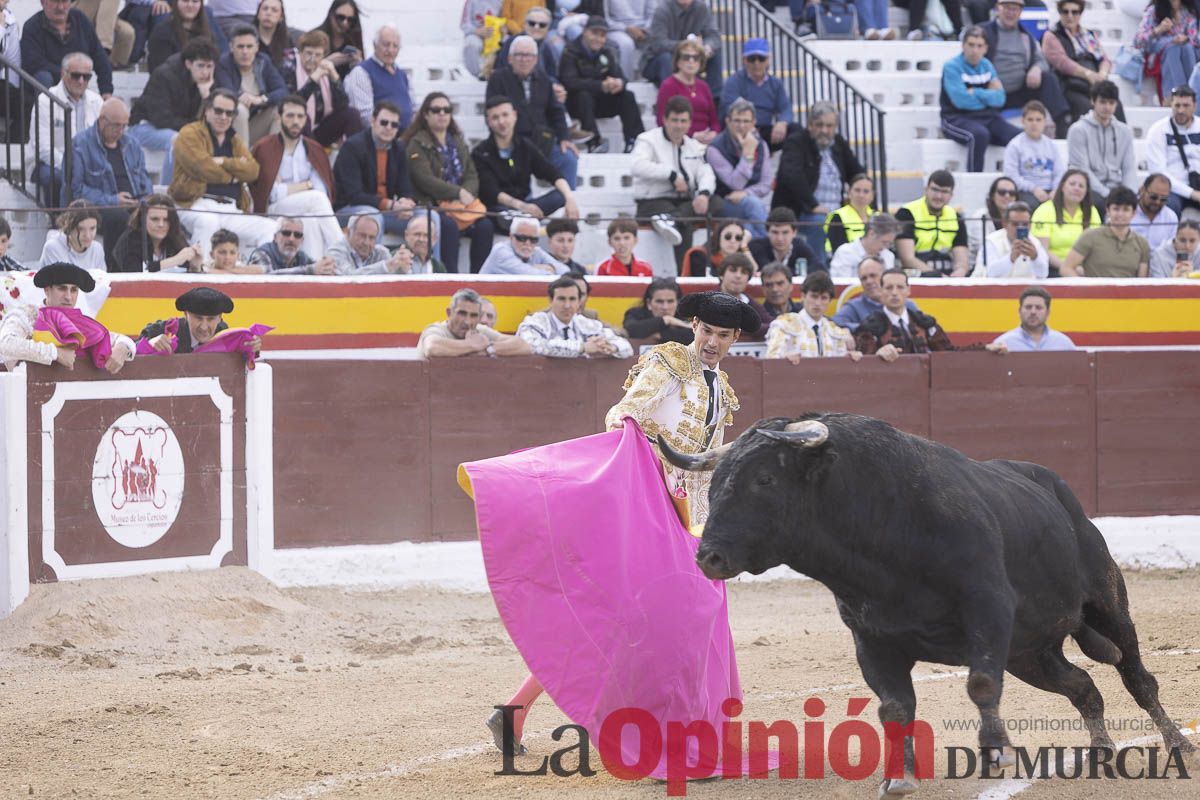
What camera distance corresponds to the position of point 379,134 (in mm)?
9328

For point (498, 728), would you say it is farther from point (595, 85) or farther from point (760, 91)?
point (760, 91)

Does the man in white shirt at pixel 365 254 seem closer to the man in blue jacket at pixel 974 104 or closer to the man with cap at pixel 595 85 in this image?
the man with cap at pixel 595 85

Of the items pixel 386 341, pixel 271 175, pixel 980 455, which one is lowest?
pixel 980 455

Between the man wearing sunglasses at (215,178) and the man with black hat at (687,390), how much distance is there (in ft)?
13.6

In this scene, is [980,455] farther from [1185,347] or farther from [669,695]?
[669,695]

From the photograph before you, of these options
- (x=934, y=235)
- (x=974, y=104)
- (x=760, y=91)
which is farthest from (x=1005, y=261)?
(x=974, y=104)

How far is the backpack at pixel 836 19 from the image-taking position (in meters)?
13.5

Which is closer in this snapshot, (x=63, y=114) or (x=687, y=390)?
(x=687, y=390)

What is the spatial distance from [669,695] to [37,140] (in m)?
5.32

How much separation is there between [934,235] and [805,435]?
21.2 ft

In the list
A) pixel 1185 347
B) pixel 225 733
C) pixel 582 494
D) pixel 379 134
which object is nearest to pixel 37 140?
pixel 379 134

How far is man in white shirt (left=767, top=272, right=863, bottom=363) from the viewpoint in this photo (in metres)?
9.02

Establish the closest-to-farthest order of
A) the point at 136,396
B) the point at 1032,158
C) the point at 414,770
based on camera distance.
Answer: the point at 414,770, the point at 136,396, the point at 1032,158

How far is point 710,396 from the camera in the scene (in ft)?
16.2
